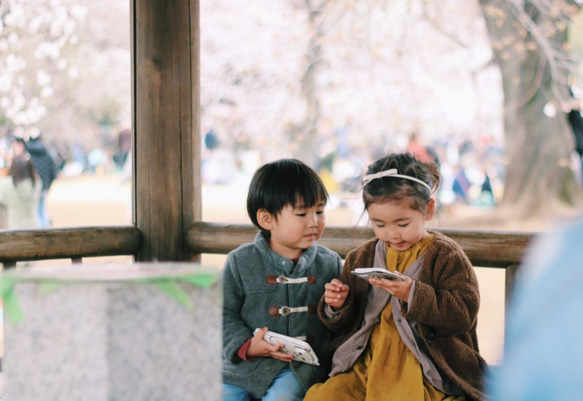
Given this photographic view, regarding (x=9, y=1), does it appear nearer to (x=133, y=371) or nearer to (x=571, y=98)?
(x=571, y=98)

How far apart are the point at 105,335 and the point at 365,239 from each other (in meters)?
2.45

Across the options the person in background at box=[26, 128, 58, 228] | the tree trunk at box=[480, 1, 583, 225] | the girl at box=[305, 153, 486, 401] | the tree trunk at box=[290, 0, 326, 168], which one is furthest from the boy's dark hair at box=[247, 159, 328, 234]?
the tree trunk at box=[480, 1, 583, 225]

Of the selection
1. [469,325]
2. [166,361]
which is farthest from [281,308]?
[166,361]

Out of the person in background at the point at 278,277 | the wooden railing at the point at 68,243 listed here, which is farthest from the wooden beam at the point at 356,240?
the person in background at the point at 278,277

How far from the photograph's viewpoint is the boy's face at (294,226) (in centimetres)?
279

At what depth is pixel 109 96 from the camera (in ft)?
60.0

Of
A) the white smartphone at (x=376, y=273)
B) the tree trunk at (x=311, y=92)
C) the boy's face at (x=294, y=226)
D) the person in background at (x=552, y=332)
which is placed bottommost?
the white smartphone at (x=376, y=273)

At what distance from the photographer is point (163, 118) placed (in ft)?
12.5

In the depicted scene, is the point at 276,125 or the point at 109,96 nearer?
the point at 276,125

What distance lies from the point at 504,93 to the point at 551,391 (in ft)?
44.3

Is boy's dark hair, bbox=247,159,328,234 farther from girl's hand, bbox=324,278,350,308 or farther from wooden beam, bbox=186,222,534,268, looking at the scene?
wooden beam, bbox=186,222,534,268

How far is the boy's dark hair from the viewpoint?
2.79 metres

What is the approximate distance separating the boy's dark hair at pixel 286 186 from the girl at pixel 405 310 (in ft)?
0.71

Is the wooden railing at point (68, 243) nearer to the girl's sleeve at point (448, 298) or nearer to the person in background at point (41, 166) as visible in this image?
the girl's sleeve at point (448, 298)
